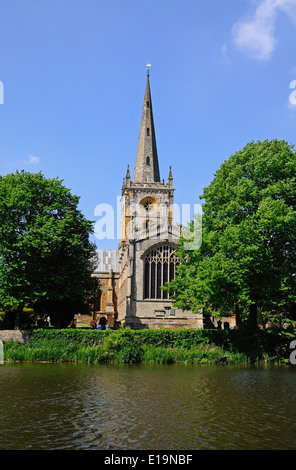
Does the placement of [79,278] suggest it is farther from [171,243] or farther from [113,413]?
[113,413]

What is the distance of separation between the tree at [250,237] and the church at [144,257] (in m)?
13.4

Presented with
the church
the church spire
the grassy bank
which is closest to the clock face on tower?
the church

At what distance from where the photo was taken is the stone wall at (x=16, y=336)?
2897 centimetres

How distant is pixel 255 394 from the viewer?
48.3ft

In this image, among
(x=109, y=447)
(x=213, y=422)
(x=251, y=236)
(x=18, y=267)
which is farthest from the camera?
(x=18, y=267)

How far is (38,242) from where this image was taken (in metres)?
30.1

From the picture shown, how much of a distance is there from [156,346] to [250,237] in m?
9.39

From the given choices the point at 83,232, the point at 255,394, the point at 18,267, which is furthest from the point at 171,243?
the point at 255,394

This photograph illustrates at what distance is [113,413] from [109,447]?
301 cm

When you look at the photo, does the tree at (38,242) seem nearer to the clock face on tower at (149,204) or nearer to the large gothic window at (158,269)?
the large gothic window at (158,269)

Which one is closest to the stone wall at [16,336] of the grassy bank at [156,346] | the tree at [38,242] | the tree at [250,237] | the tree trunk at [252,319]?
the grassy bank at [156,346]

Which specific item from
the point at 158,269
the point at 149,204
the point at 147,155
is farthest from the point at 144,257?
the point at 147,155

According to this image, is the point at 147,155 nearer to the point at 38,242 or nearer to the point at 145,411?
the point at 38,242

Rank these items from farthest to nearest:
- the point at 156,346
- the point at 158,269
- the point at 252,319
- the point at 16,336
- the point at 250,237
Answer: the point at 158,269 < the point at 16,336 < the point at 252,319 < the point at 156,346 < the point at 250,237
